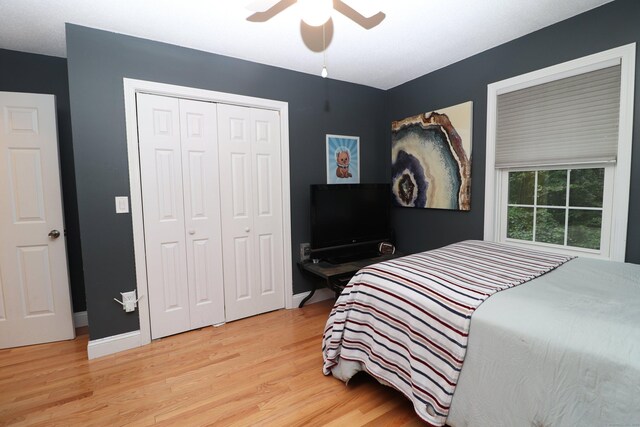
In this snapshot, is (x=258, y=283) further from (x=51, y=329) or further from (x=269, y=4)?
(x=269, y=4)

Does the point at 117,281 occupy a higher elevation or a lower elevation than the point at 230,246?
lower

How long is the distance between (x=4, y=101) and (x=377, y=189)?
10.8 ft

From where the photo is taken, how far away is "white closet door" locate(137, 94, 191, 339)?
2.38 meters

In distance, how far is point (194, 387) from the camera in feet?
6.21

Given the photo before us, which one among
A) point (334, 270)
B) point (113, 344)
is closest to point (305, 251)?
point (334, 270)

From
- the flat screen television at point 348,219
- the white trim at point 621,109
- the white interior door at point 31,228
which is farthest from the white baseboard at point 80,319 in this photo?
the white trim at point 621,109

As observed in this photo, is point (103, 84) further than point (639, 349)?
Yes

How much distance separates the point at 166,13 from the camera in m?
2.01

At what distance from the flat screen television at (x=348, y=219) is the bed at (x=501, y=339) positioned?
1.16 m

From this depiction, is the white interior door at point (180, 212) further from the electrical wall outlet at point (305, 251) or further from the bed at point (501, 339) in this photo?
the bed at point (501, 339)

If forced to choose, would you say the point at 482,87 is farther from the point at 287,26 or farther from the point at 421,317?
the point at 421,317

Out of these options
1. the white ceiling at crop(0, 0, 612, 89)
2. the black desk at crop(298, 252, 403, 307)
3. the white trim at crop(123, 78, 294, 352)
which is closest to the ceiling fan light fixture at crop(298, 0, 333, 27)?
the white ceiling at crop(0, 0, 612, 89)

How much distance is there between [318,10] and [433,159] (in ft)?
6.38

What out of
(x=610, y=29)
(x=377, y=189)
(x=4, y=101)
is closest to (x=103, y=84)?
(x=4, y=101)
